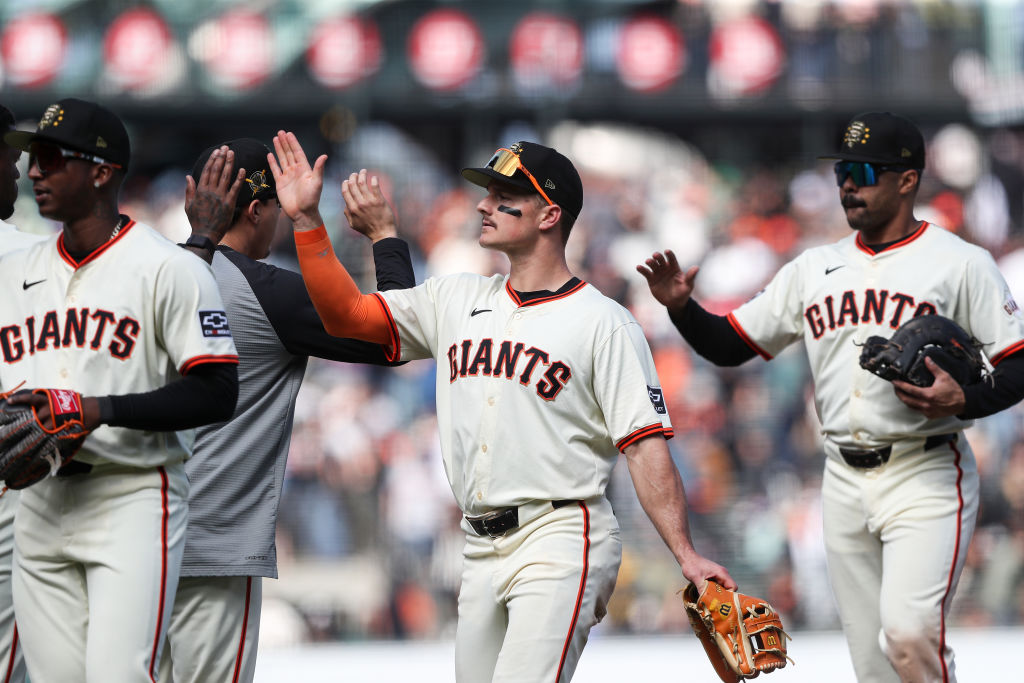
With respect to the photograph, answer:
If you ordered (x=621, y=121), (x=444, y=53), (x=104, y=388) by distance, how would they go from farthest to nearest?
(x=621, y=121) → (x=444, y=53) → (x=104, y=388)

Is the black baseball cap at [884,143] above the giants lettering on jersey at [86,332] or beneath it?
above

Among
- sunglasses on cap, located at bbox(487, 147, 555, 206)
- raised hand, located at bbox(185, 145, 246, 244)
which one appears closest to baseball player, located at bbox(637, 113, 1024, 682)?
sunglasses on cap, located at bbox(487, 147, 555, 206)

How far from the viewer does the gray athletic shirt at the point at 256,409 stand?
4.65 meters

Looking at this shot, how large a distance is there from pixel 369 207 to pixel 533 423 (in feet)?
3.67

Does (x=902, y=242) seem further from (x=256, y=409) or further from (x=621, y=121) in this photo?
(x=621, y=121)

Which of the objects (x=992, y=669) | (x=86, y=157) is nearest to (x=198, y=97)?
(x=992, y=669)

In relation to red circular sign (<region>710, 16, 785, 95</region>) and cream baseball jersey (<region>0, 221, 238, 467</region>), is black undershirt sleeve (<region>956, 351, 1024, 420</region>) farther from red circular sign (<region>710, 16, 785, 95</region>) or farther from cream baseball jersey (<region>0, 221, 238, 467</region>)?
red circular sign (<region>710, 16, 785, 95</region>)

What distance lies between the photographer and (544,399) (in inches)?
172

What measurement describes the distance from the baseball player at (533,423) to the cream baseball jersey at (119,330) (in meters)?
0.55

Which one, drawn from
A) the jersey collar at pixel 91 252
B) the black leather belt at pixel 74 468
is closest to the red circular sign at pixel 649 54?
the jersey collar at pixel 91 252

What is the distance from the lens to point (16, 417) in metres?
3.76

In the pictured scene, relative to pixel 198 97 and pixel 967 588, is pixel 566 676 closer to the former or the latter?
pixel 967 588

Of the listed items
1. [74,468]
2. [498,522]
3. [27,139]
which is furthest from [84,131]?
[498,522]

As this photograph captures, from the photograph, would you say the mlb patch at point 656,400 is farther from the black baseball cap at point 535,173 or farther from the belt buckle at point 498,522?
the black baseball cap at point 535,173
